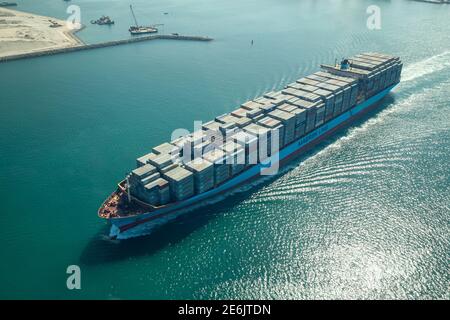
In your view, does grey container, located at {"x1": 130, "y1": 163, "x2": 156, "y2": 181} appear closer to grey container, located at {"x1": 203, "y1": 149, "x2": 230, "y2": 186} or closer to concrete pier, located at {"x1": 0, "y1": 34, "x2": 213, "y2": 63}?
grey container, located at {"x1": 203, "y1": 149, "x2": 230, "y2": 186}

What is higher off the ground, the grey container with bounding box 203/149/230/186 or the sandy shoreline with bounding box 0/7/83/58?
the sandy shoreline with bounding box 0/7/83/58

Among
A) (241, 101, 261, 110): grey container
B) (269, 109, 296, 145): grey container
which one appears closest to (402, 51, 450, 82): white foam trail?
(269, 109, 296, 145): grey container

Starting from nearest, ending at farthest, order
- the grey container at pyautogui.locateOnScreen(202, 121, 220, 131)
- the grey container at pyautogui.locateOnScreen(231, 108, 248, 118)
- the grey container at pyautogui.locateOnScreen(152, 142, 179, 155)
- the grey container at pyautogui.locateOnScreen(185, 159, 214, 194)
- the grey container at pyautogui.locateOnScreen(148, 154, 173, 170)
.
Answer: the grey container at pyautogui.locateOnScreen(185, 159, 214, 194)
the grey container at pyautogui.locateOnScreen(148, 154, 173, 170)
the grey container at pyautogui.locateOnScreen(152, 142, 179, 155)
the grey container at pyautogui.locateOnScreen(202, 121, 220, 131)
the grey container at pyautogui.locateOnScreen(231, 108, 248, 118)

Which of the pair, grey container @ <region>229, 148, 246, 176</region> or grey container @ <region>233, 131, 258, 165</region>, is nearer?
grey container @ <region>229, 148, 246, 176</region>

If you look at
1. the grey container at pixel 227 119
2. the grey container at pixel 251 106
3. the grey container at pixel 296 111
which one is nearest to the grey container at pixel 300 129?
the grey container at pixel 296 111

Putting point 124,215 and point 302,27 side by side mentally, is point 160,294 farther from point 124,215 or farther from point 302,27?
point 302,27

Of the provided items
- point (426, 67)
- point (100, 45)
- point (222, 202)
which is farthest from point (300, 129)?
point (100, 45)

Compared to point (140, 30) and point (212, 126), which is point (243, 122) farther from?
point (140, 30)

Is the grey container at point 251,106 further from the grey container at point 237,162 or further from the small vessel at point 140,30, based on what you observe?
the small vessel at point 140,30
